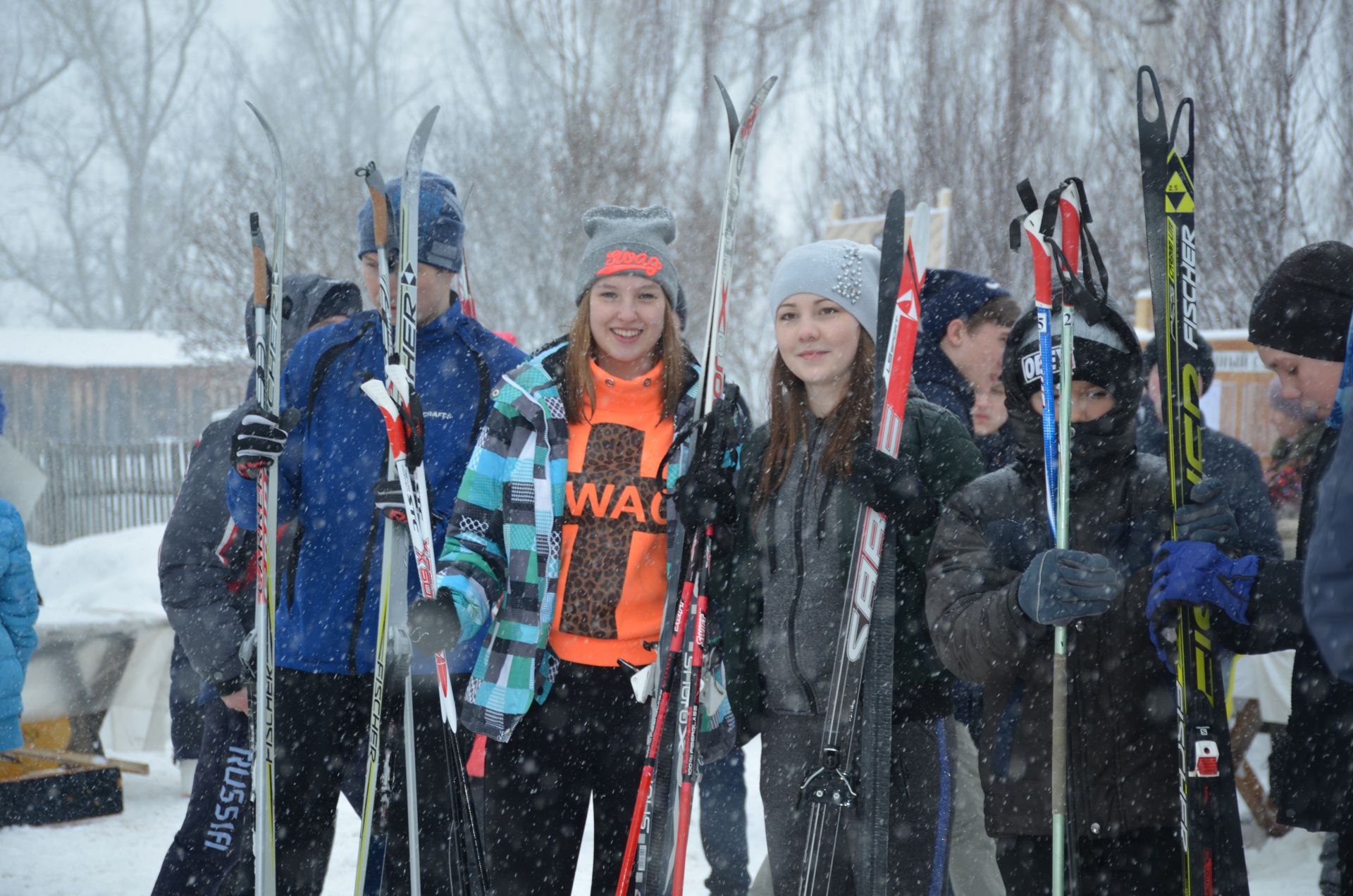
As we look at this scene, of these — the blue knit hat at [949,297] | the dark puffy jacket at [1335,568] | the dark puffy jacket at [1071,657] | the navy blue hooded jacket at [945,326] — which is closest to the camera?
the dark puffy jacket at [1335,568]

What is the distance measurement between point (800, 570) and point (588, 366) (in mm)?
675

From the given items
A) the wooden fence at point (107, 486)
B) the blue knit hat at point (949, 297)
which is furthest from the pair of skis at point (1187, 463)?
the wooden fence at point (107, 486)

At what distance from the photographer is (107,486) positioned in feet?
57.1

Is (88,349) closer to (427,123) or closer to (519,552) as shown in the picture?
(427,123)

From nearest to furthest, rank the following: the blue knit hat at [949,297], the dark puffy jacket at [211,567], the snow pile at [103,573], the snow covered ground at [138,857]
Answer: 1. the dark puffy jacket at [211,567]
2. the blue knit hat at [949,297]
3. the snow covered ground at [138,857]
4. the snow pile at [103,573]

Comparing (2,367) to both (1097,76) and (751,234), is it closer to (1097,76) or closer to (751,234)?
(751,234)

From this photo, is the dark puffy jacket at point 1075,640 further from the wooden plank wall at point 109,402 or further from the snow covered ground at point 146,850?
the wooden plank wall at point 109,402

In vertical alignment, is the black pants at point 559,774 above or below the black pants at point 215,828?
above

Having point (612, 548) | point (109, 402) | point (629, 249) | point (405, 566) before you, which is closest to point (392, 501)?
point (405, 566)

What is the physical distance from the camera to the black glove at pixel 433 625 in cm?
234

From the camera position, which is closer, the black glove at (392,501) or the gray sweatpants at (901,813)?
the gray sweatpants at (901,813)

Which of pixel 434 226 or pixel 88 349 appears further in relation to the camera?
pixel 88 349

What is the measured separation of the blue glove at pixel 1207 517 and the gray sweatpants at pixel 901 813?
0.64m

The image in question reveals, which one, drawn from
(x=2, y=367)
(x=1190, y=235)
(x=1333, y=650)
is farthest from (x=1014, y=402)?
(x=2, y=367)
